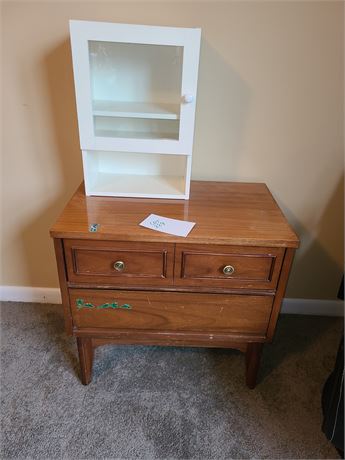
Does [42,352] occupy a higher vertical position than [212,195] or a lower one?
lower

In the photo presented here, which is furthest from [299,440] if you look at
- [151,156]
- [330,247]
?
[151,156]

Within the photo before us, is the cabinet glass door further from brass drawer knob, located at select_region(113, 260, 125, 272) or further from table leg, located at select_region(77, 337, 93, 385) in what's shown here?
table leg, located at select_region(77, 337, 93, 385)

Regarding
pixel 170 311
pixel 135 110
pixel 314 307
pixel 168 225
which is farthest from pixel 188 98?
pixel 314 307

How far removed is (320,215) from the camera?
4.87 ft

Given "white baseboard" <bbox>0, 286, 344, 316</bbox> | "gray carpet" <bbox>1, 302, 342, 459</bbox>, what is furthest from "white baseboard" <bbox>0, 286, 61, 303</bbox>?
"gray carpet" <bbox>1, 302, 342, 459</bbox>

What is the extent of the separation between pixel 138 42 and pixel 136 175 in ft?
1.71

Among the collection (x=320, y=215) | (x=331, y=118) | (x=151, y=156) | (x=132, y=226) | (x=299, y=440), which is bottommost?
(x=299, y=440)

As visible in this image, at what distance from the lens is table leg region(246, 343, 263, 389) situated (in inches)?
47.2

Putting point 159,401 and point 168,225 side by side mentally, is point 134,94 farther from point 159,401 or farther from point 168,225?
point 159,401

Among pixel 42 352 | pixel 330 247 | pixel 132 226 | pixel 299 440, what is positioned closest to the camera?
pixel 132 226

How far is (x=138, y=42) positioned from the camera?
970 mm

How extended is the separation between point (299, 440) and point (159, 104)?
1.38 m

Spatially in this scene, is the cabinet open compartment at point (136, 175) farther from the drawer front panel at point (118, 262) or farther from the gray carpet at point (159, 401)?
the gray carpet at point (159, 401)

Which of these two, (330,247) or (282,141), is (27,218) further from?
(330,247)
